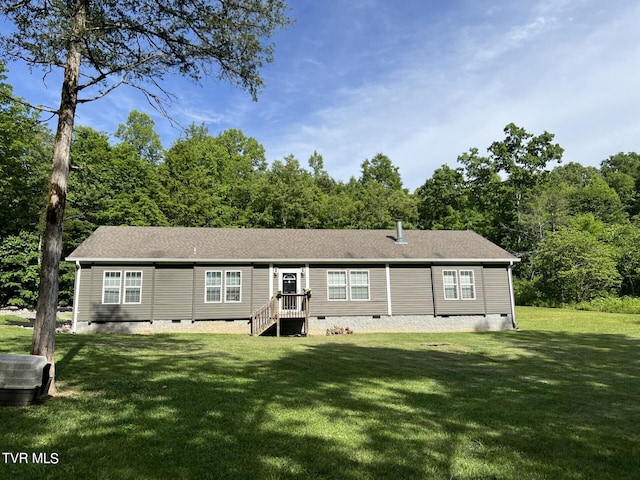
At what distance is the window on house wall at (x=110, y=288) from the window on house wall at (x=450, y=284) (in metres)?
14.1

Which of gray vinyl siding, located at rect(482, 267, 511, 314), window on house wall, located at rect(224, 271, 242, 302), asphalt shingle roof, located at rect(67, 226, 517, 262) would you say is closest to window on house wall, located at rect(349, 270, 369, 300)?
asphalt shingle roof, located at rect(67, 226, 517, 262)

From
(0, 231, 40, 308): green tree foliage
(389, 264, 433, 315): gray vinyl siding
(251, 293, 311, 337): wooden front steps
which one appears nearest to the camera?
(251, 293, 311, 337): wooden front steps

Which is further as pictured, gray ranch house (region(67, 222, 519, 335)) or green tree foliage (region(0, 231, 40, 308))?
green tree foliage (region(0, 231, 40, 308))

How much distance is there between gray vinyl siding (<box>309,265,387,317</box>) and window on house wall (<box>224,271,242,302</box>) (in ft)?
10.2

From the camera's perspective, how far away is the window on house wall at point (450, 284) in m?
18.7

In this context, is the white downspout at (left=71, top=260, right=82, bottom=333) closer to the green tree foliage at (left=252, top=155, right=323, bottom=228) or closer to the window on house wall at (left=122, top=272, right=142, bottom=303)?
the window on house wall at (left=122, top=272, right=142, bottom=303)

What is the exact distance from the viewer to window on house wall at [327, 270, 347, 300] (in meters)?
18.0

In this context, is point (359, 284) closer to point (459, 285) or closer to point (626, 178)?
point (459, 285)

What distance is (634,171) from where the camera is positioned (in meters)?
62.4

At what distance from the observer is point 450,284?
1881 centimetres

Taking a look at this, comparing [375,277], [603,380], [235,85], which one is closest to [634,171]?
[375,277]

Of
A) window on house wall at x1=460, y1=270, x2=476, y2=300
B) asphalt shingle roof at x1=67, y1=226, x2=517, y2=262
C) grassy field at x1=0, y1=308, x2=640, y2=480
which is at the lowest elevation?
grassy field at x1=0, y1=308, x2=640, y2=480

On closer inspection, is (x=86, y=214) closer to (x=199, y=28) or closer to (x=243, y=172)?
(x=243, y=172)

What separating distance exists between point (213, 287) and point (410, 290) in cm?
875
